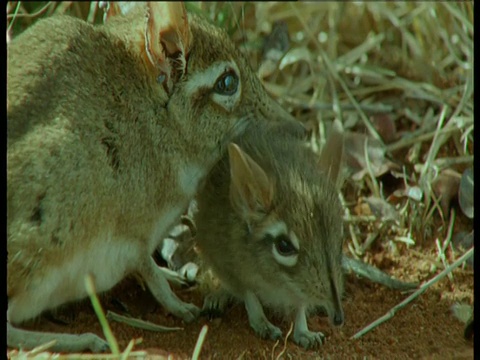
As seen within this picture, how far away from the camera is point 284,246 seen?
4.57 m

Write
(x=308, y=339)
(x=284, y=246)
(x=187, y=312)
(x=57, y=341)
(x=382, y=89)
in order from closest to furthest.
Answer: (x=57, y=341), (x=284, y=246), (x=308, y=339), (x=187, y=312), (x=382, y=89)

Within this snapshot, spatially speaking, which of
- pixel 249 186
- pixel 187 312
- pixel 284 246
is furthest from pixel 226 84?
pixel 187 312

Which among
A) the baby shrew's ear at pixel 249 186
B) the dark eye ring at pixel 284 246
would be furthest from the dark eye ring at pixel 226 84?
the dark eye ring at pixel 284 246

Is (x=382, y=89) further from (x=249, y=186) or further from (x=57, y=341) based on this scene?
(x=57, y=341)

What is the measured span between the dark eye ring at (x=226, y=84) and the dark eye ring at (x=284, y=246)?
923mm

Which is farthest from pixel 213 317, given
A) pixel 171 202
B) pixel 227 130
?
pixel 227 130

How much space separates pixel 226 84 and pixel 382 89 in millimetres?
2411

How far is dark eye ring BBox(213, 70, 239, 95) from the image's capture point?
4.94m

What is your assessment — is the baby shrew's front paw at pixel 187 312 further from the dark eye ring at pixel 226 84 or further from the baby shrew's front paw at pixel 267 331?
the dark eye ring at pixel 226 84

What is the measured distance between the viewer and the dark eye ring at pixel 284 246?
179 inches

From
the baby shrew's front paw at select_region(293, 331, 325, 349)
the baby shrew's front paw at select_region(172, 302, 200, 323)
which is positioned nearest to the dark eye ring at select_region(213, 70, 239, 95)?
the baby shrew's front paw at select_region(172, 302, 200, 323)

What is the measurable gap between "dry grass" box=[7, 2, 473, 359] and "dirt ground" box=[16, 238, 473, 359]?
0.88 ft

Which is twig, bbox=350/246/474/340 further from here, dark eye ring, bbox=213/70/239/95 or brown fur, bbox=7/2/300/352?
dark eye ring, bbox=213/70/239/95
